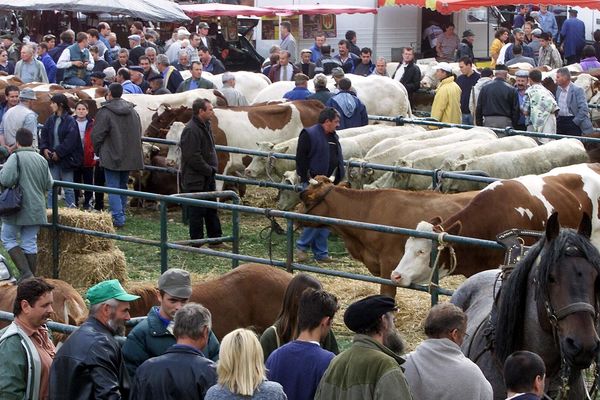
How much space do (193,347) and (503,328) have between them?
1.75 metres

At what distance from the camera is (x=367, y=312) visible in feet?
18.7

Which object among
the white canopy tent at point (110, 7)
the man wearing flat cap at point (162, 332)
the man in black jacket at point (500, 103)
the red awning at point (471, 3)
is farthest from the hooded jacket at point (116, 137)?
the red awning at point (471, 3)

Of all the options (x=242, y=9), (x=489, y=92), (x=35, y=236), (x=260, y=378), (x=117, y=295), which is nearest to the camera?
(x=260, y=378)

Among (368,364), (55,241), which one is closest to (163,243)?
(55,241)

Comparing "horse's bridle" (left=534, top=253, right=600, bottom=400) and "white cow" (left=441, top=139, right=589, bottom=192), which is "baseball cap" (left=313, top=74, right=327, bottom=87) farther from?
"horse's bridle" (left=534, top=253, right=600, bottom=400)

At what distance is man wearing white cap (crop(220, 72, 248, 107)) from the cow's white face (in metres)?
10.4

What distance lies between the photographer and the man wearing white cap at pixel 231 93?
68.4 feet

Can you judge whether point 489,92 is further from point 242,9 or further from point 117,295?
point 242,9

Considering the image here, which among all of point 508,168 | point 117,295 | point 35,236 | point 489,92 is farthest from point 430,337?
point 489,92

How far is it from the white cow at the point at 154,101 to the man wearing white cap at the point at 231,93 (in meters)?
0.99

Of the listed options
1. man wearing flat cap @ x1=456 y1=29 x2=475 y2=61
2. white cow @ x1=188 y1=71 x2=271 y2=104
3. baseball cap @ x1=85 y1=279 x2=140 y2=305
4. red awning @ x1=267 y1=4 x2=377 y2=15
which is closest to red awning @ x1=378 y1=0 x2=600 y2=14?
man wearing flat cap @ x1=456 y1=29 x2=475 y2=61

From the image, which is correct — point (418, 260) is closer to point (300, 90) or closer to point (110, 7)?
point (300, 90)

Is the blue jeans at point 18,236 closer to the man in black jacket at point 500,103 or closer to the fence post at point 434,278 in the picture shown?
the fence post at point 434,278

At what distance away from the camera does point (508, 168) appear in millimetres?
14742
